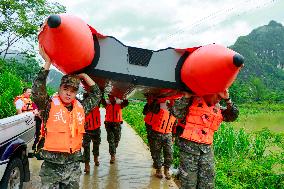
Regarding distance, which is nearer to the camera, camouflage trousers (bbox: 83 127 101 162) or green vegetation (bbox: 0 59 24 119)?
green vegetation (bbox: 0 59 24 119)

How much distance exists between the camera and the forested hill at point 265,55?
119 m

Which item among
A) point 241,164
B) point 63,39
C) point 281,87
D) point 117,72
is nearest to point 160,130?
point 241,164

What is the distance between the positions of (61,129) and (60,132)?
0.10 ft

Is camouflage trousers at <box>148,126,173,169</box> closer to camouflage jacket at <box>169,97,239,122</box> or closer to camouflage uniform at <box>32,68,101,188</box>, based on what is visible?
camouflage jacket at <box>169,97,239,122</box>

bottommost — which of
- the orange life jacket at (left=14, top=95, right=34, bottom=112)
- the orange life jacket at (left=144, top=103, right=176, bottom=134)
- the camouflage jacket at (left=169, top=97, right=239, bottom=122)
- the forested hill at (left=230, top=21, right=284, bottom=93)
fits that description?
the orange life jacket at (left=144, top=103, right=176, bottom=134)

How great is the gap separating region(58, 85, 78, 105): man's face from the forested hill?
4159 inches

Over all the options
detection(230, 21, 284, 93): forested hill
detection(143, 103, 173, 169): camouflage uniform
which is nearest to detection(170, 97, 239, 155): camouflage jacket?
detection(143, 103, 173, 169): camouflage uniform

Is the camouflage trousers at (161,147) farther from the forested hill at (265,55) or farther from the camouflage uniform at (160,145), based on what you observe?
the forested hill at (265,55)

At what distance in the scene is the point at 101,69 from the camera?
4.20 meters

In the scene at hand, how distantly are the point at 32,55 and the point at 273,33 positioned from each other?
151207 millimetres

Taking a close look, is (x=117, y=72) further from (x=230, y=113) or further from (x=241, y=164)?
(x=241, y=164)

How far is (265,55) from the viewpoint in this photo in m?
146

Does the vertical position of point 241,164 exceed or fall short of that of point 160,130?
it falls short

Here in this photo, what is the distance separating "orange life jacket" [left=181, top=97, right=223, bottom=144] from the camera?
4699mm
